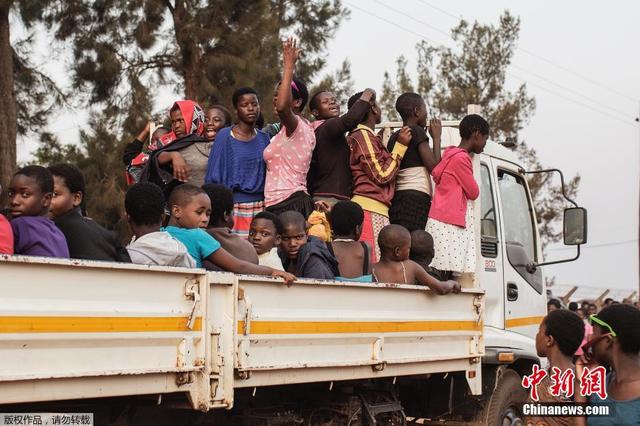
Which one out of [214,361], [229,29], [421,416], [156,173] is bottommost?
[421,416]

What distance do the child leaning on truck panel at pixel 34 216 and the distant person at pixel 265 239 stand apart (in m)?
1.52

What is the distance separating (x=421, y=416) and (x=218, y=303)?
299 cm

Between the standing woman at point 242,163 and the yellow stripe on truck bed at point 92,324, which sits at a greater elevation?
the standing woman at point 242,163

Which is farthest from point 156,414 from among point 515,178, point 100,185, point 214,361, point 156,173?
point 100,185

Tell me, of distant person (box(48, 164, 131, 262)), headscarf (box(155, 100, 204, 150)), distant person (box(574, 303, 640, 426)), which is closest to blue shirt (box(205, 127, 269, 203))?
headscarf (box(155, 100, 204, 150))

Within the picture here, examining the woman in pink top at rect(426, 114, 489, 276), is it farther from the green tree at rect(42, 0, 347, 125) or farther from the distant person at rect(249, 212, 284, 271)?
the green tree at rect(42, 0, 347, 125)

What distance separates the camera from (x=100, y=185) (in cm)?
1592

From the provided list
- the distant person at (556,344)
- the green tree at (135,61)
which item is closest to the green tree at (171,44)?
the green tree at (135,61)

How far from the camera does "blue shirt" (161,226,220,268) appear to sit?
4.70 m

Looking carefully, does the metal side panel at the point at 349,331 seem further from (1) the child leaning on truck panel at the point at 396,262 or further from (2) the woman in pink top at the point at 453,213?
(2) the woman in pink top at the point at 453,213

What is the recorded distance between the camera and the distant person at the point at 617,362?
134 inches

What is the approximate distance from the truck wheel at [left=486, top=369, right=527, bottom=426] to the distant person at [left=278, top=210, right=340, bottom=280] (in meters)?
1.74

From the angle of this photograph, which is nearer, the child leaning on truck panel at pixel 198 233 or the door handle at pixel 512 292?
the child leaning on truck panel at pixel 198 233

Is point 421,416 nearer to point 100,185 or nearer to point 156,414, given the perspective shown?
point 156,414
